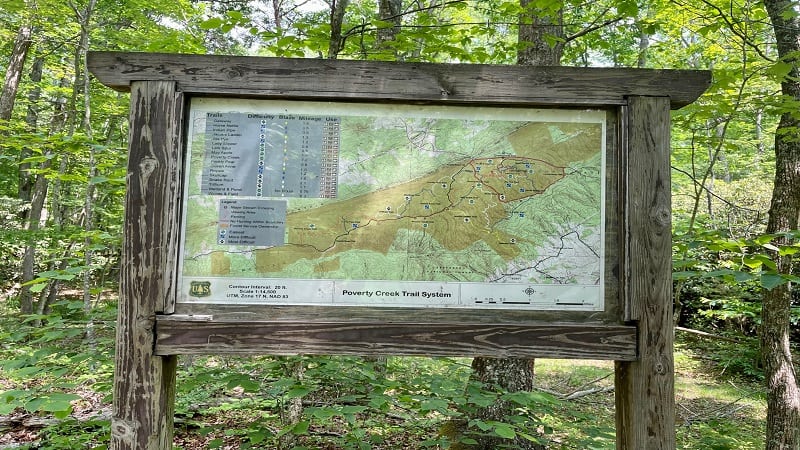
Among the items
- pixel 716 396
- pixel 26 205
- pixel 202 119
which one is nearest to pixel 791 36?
pixel 202 119

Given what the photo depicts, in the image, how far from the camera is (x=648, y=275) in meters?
1.82

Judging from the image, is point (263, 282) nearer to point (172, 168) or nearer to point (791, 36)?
point (172, 168)

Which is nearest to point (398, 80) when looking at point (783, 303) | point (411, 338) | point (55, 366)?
point (411, 338)

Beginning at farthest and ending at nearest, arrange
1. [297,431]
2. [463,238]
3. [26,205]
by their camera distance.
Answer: [26,205] → [297,431] → [463,238]

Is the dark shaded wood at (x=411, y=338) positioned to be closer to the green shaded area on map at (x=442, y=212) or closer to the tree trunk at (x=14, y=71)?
the green shaded area on map at (x=442, y=212)

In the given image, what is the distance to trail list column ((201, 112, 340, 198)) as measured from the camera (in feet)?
6.18

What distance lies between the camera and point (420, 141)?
6.33 feet

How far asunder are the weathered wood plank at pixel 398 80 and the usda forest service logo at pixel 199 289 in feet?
2.45

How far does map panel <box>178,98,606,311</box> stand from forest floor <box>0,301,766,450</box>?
626mm

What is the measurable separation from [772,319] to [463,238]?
4.03 meters

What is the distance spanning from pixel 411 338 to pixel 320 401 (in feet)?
6.52

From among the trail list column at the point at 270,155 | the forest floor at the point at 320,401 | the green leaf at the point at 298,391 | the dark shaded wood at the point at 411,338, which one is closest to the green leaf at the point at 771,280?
the dark shaded wood at the point at 411,338

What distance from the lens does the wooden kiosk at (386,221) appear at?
5.89 feet

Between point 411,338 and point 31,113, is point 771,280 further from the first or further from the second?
point 31,113
